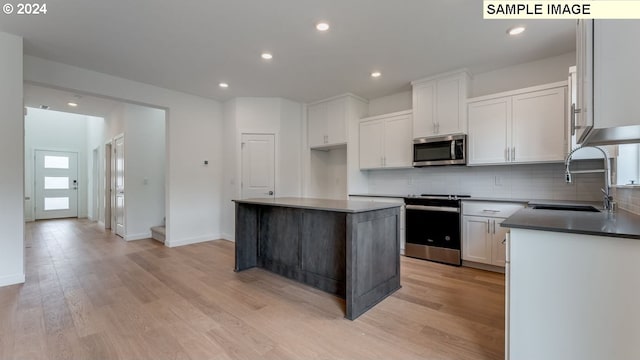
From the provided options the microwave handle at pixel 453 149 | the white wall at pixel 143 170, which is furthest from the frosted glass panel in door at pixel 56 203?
the microwave handle at pixel 453 149

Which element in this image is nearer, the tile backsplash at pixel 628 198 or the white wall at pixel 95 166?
the tile backsplash at pixel 628 198

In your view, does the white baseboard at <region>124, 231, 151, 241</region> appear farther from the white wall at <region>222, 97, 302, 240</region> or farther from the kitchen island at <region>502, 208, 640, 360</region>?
the kitchen island at <region>502, 208, 640, 360</region>

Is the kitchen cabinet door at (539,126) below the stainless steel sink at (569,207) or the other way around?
the other way around

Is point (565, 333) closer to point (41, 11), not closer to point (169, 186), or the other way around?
point (41, 11)

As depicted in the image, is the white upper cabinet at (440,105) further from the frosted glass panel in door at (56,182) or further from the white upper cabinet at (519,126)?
the frosted glass panel in door at (56,182)

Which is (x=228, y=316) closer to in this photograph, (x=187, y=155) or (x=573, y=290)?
(x=573, y=290)

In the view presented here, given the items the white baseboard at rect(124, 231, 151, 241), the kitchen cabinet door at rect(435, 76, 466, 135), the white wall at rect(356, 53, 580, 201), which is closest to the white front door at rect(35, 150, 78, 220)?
the white baseboard at rect(124, 231, 151, 241)

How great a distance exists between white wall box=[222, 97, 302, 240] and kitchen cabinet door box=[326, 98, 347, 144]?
2.36 ft

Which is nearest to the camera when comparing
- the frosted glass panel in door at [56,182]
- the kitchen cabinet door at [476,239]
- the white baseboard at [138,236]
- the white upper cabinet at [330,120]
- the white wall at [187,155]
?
the kitchen cabinet door at [476,239]

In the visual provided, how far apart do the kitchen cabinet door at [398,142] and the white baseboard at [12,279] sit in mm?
4816

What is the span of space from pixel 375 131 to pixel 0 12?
451 cm

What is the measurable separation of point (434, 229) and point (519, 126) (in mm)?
1638

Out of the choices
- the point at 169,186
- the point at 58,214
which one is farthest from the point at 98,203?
the point at 169,186

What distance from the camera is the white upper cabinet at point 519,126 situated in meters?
3.11
